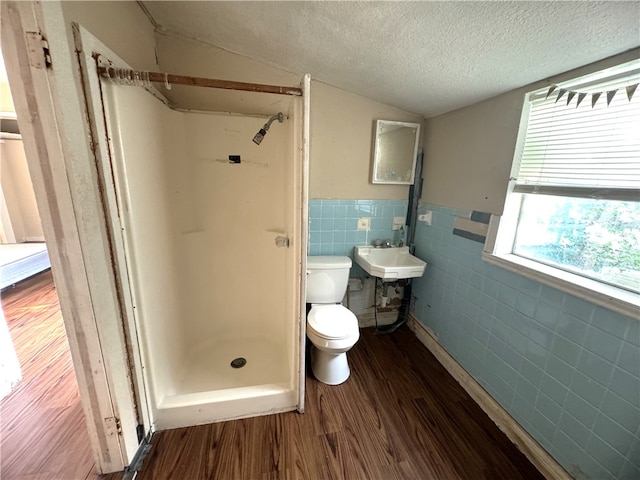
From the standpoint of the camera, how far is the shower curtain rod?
92 centimetres

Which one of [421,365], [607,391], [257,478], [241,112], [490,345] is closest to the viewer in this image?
[607,391]

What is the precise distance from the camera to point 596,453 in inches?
39.9

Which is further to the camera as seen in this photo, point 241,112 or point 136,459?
point 241,112

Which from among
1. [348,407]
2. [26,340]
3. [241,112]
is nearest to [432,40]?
[241,112]

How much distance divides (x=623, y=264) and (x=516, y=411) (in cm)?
91

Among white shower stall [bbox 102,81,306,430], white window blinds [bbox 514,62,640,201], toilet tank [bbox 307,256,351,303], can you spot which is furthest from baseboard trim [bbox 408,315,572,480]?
white window blinds [bbox 514,62,640,201]

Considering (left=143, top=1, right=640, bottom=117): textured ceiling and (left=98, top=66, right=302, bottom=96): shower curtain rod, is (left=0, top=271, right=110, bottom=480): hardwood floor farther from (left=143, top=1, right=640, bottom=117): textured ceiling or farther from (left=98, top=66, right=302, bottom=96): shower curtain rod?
(left=143, top=1, right=640, bottom=117): textured ceiling

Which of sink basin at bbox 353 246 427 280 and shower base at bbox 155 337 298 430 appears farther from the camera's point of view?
sink basin at bbox 353 246 427 280

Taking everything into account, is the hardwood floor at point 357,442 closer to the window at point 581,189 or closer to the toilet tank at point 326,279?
the toilet tank at point 326,279

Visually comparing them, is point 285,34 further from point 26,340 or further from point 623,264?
point 26,340

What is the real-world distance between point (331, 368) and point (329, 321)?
328mm

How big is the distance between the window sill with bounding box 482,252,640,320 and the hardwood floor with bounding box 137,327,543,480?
91cm

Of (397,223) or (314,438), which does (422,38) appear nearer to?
(397,223)

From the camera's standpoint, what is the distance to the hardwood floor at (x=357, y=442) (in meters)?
1.17
